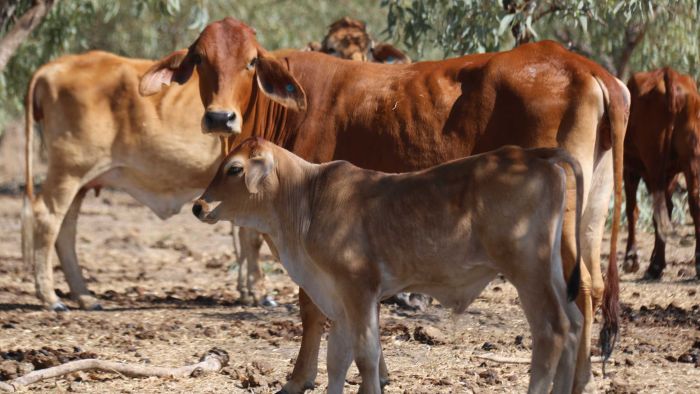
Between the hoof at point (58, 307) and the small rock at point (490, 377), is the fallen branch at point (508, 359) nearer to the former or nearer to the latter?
the small rock at point (490, 377)

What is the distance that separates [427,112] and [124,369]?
2188mm

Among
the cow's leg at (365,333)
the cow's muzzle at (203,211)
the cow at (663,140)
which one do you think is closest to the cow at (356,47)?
the cow at (663,140)

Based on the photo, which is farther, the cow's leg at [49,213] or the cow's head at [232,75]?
the cow's leg at [49,213]

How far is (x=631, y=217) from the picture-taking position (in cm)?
1197

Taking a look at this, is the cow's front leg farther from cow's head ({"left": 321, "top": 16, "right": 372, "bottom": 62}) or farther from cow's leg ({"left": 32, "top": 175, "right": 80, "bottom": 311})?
cow's head ({"left": 321, "top": 16, "right": 372, "bottom": 62})

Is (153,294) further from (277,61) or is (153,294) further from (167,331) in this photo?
(277,61)

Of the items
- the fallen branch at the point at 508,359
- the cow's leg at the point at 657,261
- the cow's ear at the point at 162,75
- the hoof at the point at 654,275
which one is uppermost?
the cow's ear at the point at 162,75

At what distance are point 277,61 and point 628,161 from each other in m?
5.73

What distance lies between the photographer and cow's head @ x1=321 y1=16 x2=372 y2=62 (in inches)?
423

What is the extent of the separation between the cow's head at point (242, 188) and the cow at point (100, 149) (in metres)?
4.18

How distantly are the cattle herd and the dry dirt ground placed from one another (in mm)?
516

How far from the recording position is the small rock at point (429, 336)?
8.07 m

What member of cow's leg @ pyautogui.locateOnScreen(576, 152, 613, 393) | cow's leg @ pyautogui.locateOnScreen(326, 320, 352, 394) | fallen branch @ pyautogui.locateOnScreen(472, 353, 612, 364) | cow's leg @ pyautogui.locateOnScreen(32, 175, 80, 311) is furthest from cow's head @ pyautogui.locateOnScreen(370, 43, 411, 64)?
cow's leg @ pyautogui.locateOnScreen(326, 320, 352, 394)

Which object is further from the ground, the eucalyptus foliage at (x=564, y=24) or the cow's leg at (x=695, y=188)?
the eucalyptus foliage at (x=564, y=24)
